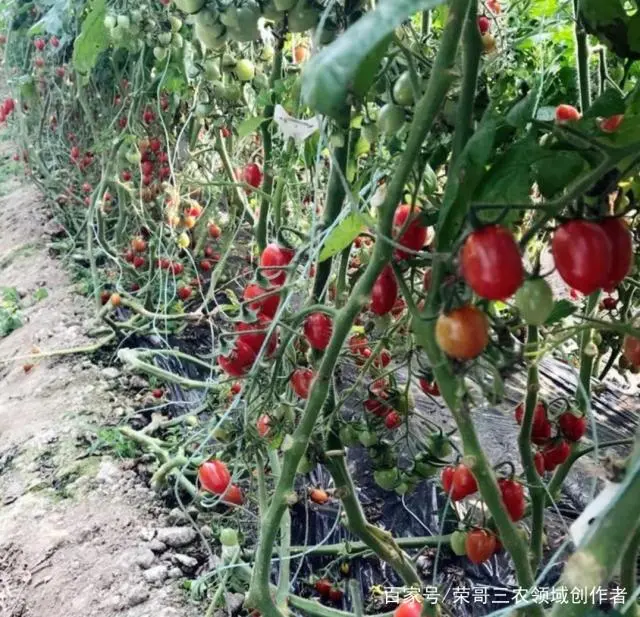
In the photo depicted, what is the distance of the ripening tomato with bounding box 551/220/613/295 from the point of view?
49 cm

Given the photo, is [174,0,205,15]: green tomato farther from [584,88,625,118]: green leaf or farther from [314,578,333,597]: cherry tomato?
[314,578,333,597]: cherry tomato

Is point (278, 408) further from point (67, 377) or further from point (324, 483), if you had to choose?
point (67, 377)

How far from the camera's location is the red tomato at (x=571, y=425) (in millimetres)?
920

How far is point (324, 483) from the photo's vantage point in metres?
1.54

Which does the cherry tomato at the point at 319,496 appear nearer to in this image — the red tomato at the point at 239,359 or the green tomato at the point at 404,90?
the red tomato at the point at 239,359

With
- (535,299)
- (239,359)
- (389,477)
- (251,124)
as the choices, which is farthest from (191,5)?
(389,477)

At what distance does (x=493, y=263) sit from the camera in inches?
18.1

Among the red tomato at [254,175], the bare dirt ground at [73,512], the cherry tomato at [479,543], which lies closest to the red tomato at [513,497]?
the cherry tomato at [479,543]

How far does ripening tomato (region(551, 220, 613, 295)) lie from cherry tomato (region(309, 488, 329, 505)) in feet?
3.35

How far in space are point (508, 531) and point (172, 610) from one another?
3.05 feet

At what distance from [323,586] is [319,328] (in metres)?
0.64

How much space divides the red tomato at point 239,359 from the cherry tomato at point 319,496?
0.55 meters

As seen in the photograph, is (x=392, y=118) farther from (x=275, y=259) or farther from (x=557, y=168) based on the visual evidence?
(x=275, y=259)

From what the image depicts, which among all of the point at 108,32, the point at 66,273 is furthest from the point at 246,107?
the point at 66,273
